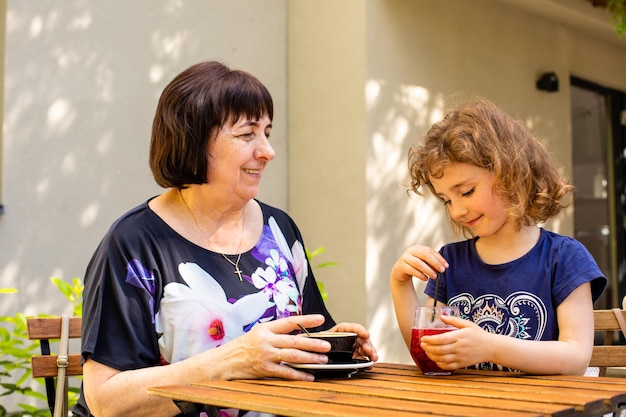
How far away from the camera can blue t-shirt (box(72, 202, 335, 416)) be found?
6.39 ft

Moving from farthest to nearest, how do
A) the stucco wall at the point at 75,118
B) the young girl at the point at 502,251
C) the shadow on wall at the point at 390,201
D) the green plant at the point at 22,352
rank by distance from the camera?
1. the shadow on wall at the point at 390,201
2. the stucco wall at the point at 75,118
3. the green plant at the point at 22,352
4. the young girl at the point at 502,251

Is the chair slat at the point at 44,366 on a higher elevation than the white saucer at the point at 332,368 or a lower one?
lower

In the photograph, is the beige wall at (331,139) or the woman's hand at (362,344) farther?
the beige wall at (331,139)

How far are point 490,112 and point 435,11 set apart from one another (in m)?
3.75

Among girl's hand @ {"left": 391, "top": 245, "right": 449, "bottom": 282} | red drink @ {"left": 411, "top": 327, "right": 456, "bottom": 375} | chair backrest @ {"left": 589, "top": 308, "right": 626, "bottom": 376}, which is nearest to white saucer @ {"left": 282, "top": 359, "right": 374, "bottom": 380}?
red drink @ {"left": 411, "top": 327, "right": 456, "bottom": 375}

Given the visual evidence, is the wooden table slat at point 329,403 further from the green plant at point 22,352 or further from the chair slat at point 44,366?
the green plant at point 22,352

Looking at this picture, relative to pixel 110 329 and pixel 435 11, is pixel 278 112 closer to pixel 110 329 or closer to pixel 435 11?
pixel 435 11

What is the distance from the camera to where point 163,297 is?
2037mm

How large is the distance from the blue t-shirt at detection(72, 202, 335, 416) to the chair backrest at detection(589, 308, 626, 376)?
31.5 inches

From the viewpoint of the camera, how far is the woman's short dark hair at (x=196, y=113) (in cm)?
219

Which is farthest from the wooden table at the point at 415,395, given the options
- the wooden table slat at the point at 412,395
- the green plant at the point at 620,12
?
the green plant at the point at 620,12

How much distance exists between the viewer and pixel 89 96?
180 inches

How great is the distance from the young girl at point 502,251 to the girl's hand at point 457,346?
188mm

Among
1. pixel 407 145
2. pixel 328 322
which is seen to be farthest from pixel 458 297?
pixel 407 145
